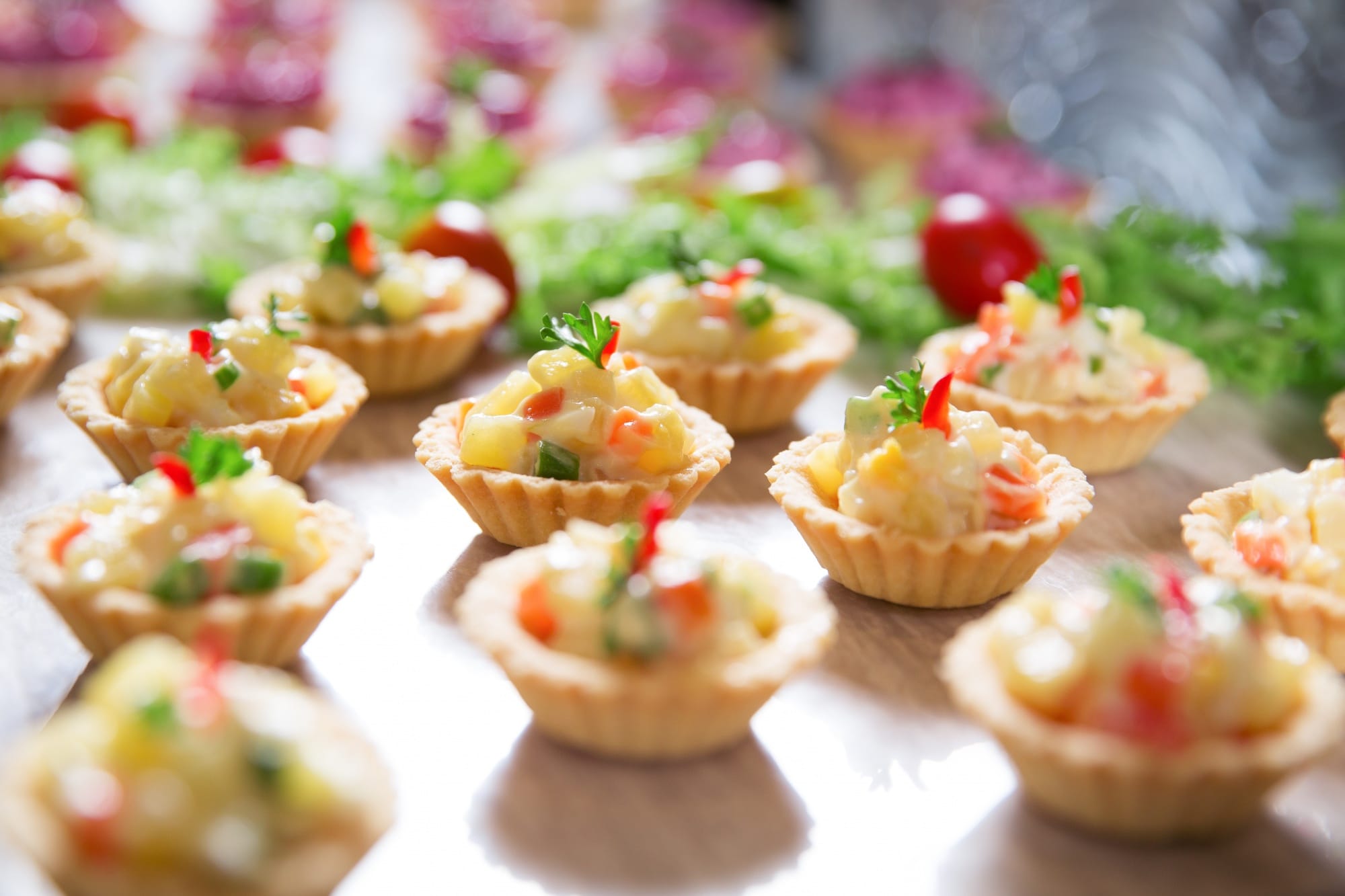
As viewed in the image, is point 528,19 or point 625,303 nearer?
point 625,303

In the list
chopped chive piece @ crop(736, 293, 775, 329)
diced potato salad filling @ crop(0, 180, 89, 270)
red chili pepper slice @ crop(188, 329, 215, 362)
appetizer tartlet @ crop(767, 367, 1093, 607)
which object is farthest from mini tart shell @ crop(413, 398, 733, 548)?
diced potato salad filling @ crop(0, 180, 89, 270)

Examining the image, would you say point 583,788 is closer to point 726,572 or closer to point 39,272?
point 726,572

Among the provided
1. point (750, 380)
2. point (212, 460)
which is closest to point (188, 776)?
point (212, 460)

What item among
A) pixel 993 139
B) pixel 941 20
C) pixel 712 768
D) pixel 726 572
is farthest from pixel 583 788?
pixel 941 20

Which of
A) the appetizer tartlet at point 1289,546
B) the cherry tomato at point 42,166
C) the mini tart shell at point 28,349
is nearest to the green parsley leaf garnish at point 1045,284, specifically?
the appetizer tartlet at point 1289,546

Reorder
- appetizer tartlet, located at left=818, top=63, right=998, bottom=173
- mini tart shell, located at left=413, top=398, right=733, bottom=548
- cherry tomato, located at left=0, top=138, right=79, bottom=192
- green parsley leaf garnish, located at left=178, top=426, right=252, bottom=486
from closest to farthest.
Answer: green parsley leaf garnish, located at left=178, top=426, right=252, bottom=486, mini tart shell, located at left=413, top=398, right=733, bottom=548, cherry tomato, located at left=0, top=138, right=79, bottom=192, appetizer tartlet, located at left=818, top=63, right=998, bottom=173

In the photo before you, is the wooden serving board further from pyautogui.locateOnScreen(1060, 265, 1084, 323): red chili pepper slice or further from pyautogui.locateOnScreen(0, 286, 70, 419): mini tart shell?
pyautogui.locateOnScreen(1060, 265, 1084, 323): red chili pepper slice

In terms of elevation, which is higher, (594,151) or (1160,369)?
(1160,369)
